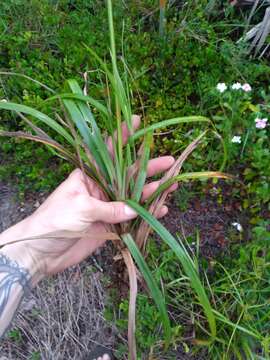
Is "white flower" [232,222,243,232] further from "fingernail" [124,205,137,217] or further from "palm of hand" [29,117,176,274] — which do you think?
"fingernail" [124,205,137,217]

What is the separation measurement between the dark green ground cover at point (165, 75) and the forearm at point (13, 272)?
41cm

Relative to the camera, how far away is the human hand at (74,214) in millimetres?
1111

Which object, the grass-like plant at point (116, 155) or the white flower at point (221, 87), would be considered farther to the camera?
the white flower at point (221, 87)

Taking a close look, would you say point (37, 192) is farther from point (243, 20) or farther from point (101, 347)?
point (243, 20)

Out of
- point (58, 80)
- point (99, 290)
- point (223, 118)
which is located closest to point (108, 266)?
point (99, 290)

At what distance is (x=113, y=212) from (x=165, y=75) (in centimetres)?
93

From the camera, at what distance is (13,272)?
1219 mm

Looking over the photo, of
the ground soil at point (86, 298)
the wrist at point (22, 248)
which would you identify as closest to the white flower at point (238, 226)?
the ground soil at point (86, 298)

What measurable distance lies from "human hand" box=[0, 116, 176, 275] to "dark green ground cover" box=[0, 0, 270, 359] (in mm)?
327

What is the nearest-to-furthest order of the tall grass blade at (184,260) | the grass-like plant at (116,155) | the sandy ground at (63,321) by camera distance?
the tall grass blade at (184,260)
the grass-like plant at (116,155)
the sandy ground at (63,321)

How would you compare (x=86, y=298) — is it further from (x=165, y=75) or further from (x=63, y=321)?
(x=165, y=75)

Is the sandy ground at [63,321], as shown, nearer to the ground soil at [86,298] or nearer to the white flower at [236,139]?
the ground soil at [86,298]

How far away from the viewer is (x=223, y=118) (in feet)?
5.08

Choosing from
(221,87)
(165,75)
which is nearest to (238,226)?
(221,87)
